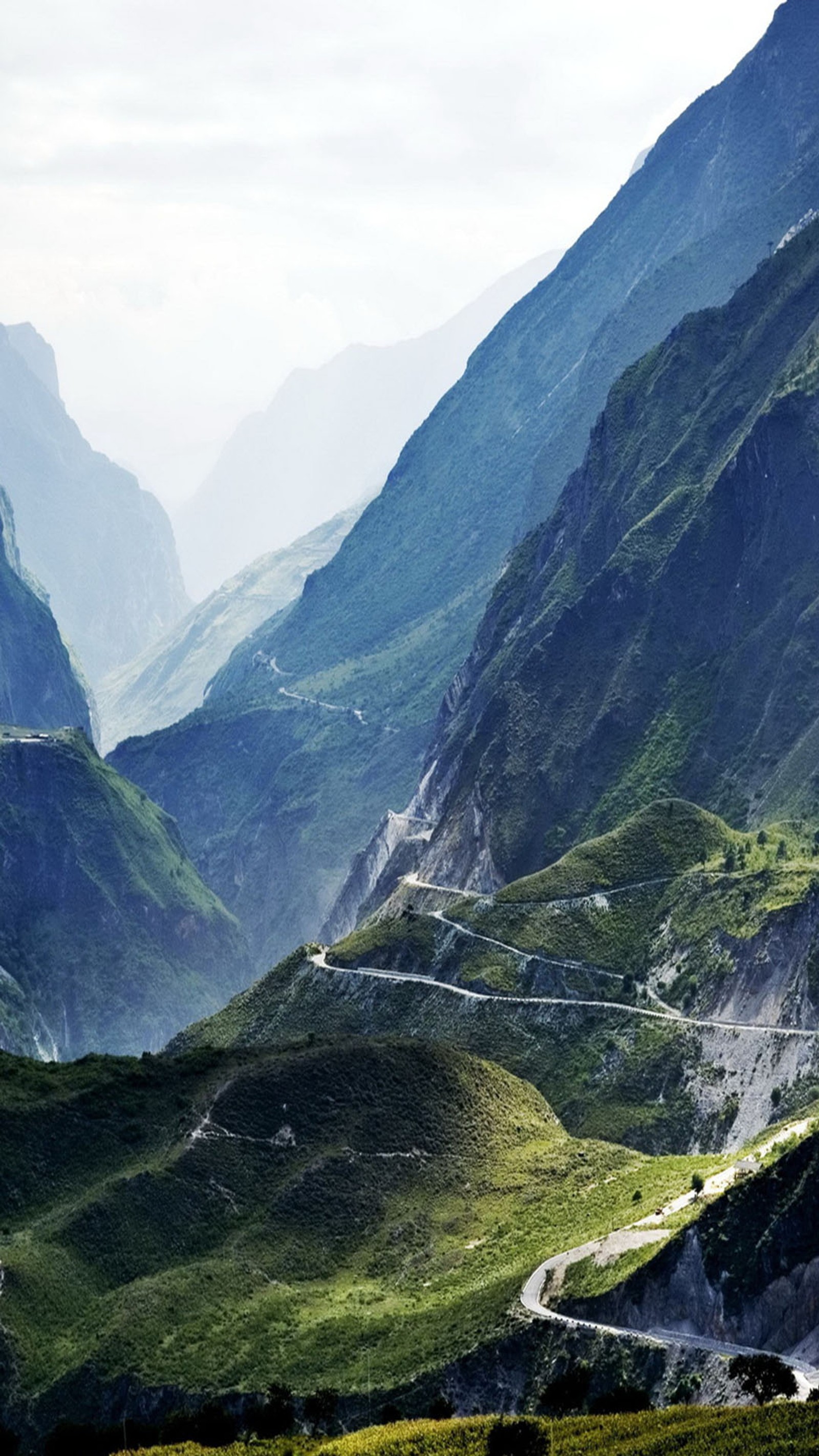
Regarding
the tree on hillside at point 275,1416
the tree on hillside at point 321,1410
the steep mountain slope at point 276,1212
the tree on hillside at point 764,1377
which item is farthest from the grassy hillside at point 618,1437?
the steep mountain slope at point 276,1212

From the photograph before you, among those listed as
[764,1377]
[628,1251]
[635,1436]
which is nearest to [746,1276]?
[628,1251]

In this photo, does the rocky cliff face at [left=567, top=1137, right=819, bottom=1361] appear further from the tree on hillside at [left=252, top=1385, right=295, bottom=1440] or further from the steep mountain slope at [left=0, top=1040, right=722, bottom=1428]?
the tree on hillside at [left=252, top=1385, right=295, bottom=1440]

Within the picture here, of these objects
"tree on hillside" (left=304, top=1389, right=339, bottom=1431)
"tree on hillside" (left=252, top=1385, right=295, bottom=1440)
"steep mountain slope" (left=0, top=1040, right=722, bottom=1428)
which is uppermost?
"steep mountain slope" (left=0, top=1040, right=722, bottom=1428)

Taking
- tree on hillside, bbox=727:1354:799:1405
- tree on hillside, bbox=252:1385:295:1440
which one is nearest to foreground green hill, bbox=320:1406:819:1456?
tree on hillside, bbox=727:1354:799:1405

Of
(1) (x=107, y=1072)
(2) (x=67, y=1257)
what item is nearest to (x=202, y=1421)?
(2) (x=67, y=1257)

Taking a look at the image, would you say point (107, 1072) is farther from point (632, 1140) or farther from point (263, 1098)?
point (632, 1140)

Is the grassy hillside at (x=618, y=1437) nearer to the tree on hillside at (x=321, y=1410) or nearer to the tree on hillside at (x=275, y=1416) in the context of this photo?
the tree on hillside at (x=275, y=1416)
